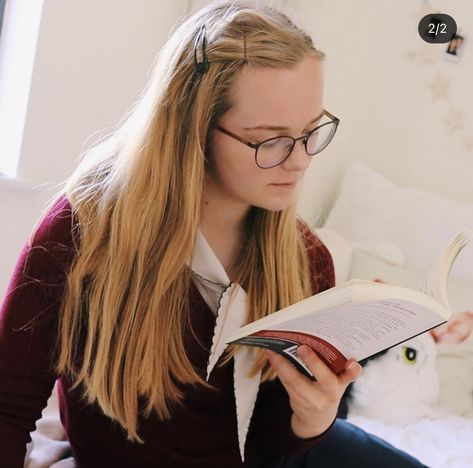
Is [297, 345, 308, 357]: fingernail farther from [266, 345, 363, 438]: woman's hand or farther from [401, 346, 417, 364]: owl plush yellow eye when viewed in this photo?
[401, 346, 417, 364]: owl plush yellow eye

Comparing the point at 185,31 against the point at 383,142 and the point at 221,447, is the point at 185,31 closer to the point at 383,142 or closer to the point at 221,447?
the point at 221,447

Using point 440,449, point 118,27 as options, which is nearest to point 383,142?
point 118,27

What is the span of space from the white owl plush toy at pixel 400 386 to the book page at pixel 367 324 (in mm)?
804

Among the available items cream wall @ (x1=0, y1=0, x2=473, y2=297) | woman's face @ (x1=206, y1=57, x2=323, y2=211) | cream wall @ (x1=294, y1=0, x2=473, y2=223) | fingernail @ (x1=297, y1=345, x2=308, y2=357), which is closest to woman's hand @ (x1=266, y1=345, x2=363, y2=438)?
fingernail @ (x1=297, y1=345, x2=308, y2=357)

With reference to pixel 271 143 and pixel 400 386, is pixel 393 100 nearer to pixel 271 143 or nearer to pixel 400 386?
pixel 400 386

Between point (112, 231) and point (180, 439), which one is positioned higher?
point (112, 231)

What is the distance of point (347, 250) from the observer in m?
1.77

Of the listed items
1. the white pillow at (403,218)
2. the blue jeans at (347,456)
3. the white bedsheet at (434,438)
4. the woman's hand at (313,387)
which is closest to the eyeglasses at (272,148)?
the woman's hand at (313,387)

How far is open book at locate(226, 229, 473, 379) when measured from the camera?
1.95 feet

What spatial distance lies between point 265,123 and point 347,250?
997mm

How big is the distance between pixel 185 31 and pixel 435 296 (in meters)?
0.47

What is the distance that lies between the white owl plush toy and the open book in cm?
76

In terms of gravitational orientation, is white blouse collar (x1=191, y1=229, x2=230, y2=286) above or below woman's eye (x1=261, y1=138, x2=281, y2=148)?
below

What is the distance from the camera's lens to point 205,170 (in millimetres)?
911
